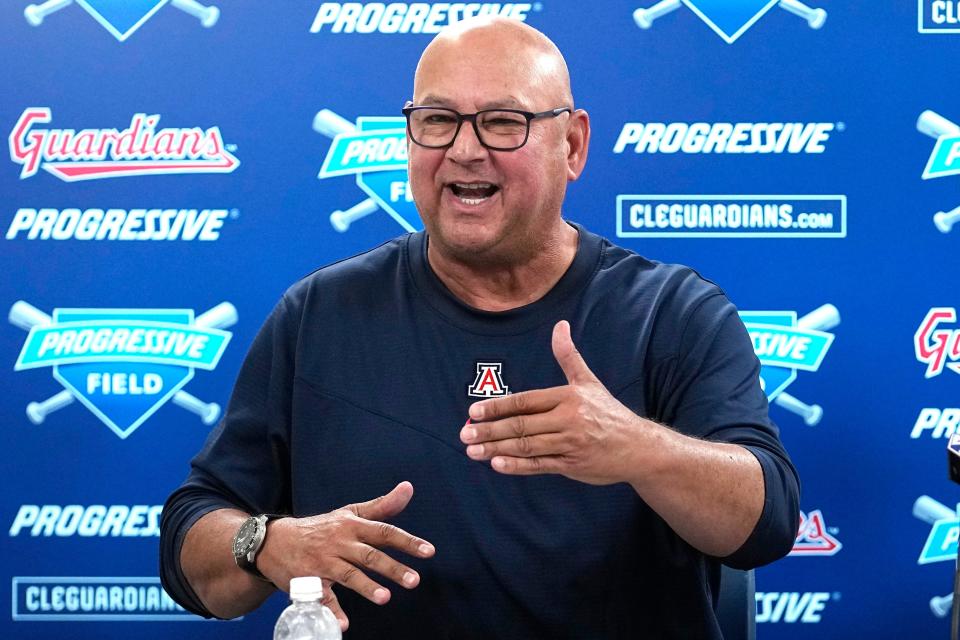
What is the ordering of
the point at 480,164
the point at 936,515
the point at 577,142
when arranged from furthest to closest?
the point at 936,515
the point at 577,142
the point at 480,164

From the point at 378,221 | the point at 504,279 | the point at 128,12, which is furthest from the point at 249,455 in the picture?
the point at 128,12

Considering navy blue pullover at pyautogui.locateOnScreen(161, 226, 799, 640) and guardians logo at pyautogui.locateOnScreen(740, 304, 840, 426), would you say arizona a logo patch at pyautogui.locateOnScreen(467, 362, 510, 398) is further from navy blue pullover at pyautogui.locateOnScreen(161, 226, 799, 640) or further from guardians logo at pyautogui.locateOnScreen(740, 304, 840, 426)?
guardians logo at pyautogui.locateOnScreen(740, 304, 840, 426)

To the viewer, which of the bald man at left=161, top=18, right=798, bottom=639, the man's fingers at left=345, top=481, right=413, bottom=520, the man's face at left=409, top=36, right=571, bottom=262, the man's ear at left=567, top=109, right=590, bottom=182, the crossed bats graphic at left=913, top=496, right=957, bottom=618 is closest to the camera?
the man's fingers at left=345, top=481, right=413, bottom=520

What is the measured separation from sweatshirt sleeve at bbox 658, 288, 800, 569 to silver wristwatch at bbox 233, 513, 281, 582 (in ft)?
1.99

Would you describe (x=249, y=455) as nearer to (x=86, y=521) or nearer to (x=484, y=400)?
(x=484, y=400)

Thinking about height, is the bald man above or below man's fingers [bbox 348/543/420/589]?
above

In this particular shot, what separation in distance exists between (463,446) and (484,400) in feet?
0.45

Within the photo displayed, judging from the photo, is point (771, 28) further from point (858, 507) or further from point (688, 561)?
point (688, 561)

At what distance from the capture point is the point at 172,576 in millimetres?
1584

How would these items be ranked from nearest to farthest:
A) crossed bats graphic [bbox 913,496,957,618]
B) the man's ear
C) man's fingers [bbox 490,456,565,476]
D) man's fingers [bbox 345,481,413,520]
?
1. man's fingers [bbox 490,456,565,476]
2. man's fingers [bbox 345,481,413,520]
3. the man's ear
4. crossed bats graphic [bbox 913,496,957,618]

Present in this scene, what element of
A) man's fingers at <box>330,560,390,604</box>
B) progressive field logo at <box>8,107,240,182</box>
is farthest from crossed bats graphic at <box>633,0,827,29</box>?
man's fingers at <box>330,560,390,604</box>

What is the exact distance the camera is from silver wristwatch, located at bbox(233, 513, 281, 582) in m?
1.40

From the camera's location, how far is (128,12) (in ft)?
8.86

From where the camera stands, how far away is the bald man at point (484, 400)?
154 cm
